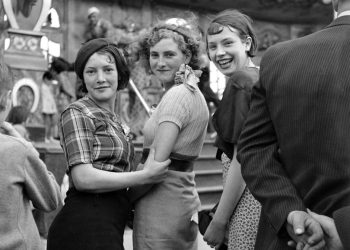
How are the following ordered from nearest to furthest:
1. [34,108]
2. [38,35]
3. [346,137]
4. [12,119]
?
[346,137]
[12,119]
[38,35]
[34,108]

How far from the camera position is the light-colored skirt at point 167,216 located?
2410 millimetres

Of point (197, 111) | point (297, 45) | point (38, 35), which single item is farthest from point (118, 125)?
point (38, 35)

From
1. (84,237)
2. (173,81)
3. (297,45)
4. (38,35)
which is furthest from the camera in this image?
(38,35)

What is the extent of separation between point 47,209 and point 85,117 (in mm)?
427

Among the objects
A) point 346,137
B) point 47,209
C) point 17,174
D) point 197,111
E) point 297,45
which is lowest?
point 47,209

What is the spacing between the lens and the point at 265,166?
1598mm

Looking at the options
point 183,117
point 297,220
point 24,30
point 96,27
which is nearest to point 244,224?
point 183,117

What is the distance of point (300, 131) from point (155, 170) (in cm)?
96

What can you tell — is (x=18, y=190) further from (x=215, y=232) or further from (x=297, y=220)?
(x=297, y=220)

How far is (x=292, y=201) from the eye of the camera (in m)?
1.52

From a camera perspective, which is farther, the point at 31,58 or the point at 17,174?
the point at 31,58

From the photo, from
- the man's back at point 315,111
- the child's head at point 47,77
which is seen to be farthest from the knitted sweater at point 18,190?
the child's head at point 47,77

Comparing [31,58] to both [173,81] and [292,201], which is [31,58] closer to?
[173,81]

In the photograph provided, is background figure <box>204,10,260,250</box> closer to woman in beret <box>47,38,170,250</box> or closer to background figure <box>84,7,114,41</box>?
woman in beret <box>47,38,170,250</box>
